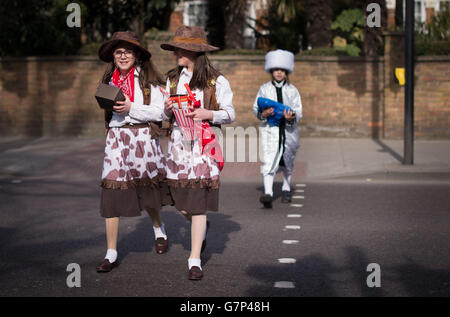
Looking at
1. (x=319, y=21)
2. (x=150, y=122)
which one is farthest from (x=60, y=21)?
(x=150, y=122)

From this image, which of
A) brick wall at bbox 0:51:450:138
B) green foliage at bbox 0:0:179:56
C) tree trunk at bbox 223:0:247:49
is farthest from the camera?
tree trunk at bbox 223:0:247:49

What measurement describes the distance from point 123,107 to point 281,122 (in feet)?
11.9

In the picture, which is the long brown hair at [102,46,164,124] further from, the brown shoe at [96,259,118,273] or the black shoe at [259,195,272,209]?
the black shoe at [259,195,272,209]

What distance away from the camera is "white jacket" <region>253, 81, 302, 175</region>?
8.66 metres

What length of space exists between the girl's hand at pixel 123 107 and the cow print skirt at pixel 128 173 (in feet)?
0.88

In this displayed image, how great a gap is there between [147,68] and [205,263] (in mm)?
1651

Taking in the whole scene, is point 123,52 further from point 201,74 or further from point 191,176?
point 191,176

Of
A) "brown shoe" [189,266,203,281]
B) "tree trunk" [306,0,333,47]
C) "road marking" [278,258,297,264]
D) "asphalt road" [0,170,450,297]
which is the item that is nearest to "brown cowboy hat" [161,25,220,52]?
"brown shoe" [189,266,203,281]

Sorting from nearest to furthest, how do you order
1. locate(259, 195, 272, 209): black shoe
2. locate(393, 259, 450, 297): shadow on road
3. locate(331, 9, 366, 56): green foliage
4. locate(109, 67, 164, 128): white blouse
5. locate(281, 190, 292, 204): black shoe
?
locate(393, 259, 450, 297): shadow on road → locate(109, 67, 164, 128): white blouse → locate(259, 195, 272, 209): black shoe → locate(281, 190, 292, 204): black shoe → locate(331, 9, 366, 56): green foliage

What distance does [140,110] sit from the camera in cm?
559

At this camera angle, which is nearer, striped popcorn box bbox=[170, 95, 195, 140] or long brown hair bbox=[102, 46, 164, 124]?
striped popcorn box bbox=[170, 95, 195, 140]

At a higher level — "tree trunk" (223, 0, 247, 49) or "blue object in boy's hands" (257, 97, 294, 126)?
"tree trunk" (223, 0, 247, 49)

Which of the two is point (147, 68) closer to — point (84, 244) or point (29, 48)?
point (84, 244)

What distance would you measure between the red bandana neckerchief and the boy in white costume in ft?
9.64
